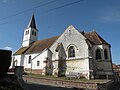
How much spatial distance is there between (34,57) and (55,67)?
7.56 m

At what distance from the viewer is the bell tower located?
40.5 meters

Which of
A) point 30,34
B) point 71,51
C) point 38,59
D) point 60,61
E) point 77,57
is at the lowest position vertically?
point 60,61

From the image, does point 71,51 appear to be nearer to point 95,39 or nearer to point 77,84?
point 95,39

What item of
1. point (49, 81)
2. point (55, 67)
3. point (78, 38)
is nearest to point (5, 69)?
point (49, 81)

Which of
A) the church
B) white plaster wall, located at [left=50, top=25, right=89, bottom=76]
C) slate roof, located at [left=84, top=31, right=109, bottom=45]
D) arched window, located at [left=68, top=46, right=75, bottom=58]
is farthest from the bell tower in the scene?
slate roof, located at [left=84, top=31, right=109, bottom=45]

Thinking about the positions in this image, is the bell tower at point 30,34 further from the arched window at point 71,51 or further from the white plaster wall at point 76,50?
the arched window at point 71,51

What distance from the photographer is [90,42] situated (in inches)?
957

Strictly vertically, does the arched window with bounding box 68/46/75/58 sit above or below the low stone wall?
above

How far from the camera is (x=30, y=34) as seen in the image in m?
40.9

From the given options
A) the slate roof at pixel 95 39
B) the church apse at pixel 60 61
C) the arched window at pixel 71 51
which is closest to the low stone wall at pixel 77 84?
the church apse at pixel 60 61

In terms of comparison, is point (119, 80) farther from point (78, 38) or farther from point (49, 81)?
point (49, 81)

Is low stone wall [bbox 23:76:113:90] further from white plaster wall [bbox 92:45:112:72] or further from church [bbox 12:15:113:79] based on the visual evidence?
white plaster wall [bbox 92:45:112:72]

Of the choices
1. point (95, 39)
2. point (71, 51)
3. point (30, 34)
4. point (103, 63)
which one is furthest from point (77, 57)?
point (30, 34)

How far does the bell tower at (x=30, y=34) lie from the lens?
40.5 meters
